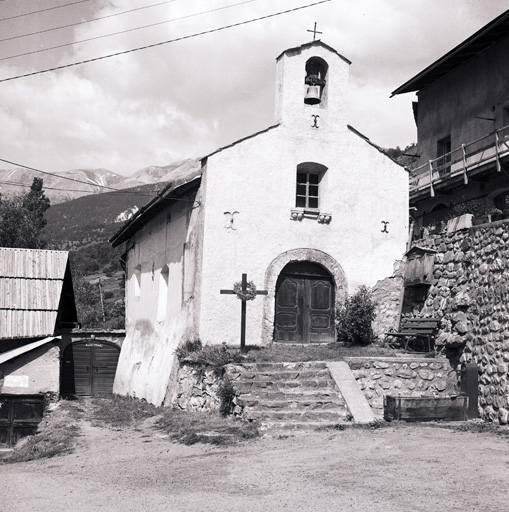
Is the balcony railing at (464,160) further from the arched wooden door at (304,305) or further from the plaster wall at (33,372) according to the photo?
the plaster wall at (33,372)

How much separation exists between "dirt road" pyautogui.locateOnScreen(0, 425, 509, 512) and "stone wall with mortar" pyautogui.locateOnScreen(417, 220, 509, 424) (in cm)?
175

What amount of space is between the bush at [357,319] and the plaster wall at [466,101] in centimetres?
1039

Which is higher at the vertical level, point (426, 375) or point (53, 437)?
point (426, 375)

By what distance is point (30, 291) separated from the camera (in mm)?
19984

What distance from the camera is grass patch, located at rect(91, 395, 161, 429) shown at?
603 inches

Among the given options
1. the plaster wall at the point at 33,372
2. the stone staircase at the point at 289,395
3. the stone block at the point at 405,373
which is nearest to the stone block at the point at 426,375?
the stone block at the point at 405,373

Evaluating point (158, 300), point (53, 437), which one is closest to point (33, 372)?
point (53, 437)

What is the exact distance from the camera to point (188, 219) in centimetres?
1755

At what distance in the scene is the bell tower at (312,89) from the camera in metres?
17.4

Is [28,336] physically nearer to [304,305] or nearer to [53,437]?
[53,437]

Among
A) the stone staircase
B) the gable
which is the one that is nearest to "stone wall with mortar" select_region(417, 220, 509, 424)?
the stone staircase

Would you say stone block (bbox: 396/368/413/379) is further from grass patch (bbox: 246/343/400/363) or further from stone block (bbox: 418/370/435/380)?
grass patch (bbox: 246/343/400/363)

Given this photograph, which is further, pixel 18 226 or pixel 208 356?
pixel 18 226

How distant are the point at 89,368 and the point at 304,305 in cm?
1102
